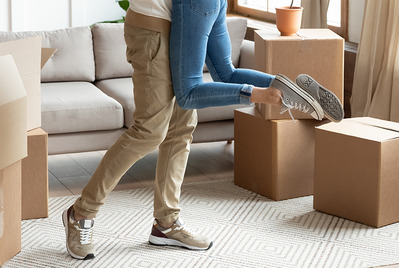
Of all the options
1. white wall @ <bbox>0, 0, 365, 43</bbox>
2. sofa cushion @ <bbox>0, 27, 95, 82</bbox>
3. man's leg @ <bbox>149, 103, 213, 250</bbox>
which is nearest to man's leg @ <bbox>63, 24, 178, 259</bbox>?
man's leg @ <bbox>149, 103, 213, 250</bbox>

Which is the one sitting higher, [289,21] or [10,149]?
[289,21]

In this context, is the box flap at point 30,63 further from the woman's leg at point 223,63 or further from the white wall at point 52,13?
the white wall at point 52,13

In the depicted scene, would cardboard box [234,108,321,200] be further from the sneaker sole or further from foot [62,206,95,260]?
foot [62,206,95,260]

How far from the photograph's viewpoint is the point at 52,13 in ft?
18.3

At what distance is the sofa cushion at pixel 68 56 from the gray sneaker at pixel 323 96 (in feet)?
6.07

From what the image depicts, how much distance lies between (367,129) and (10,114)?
1.47 metres

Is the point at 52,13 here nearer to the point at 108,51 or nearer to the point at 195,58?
the point at 108,51

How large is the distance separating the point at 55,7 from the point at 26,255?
341 centimetres

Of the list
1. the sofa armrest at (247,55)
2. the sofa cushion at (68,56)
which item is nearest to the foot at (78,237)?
the sofa cushion at (68,56)

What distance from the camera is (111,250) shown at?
2.57m

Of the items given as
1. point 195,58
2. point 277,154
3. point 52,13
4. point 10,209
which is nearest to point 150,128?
point 195,58

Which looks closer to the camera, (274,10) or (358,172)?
(358,172)

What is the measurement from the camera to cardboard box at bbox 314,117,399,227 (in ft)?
9.15

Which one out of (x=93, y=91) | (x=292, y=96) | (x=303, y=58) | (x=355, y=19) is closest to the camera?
(x=292, y=96)
